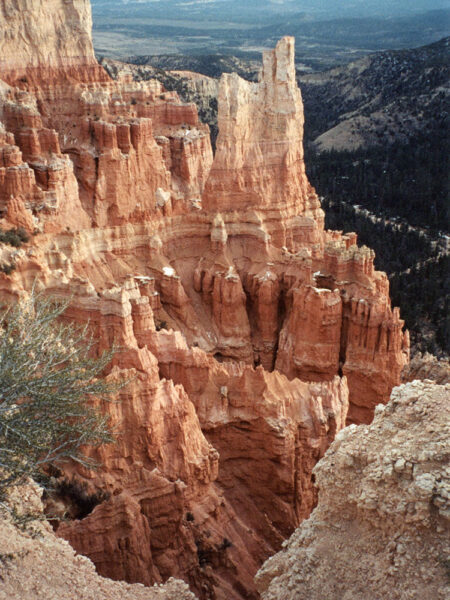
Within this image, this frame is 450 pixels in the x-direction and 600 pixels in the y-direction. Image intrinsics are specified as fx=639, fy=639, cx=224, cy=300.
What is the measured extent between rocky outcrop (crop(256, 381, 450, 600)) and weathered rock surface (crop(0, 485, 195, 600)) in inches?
71.5

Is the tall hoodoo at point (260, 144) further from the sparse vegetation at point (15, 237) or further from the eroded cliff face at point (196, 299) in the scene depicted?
the sparse vegetation at point (15, 237)

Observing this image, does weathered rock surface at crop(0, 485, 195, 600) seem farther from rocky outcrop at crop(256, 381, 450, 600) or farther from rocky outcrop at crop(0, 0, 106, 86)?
rocky outcrop at crop(0, 0, 106, 86)

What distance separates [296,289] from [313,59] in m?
156

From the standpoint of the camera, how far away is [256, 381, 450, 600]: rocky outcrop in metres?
7.47

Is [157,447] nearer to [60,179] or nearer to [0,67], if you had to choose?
[60,179]

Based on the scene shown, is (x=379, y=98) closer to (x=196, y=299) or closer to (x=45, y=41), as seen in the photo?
(x=45, y=41)

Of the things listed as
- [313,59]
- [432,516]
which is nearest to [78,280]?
[432,516]

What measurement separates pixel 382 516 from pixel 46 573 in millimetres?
4553

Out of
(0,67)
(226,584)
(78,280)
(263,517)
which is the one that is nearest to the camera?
(226,584)

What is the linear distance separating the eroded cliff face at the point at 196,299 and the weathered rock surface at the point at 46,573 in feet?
8.03

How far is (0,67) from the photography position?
101ft

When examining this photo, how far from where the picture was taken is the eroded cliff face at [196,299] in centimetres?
1361

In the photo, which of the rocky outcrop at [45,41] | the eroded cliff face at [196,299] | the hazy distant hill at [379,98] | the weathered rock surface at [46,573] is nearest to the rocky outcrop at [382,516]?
the weathered rock surface at [46,573]

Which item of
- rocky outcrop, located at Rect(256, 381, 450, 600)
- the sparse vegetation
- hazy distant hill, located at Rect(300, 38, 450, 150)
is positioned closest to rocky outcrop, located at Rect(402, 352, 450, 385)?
rocky outcrop, located at Rect(256, 381, 450, 600)
